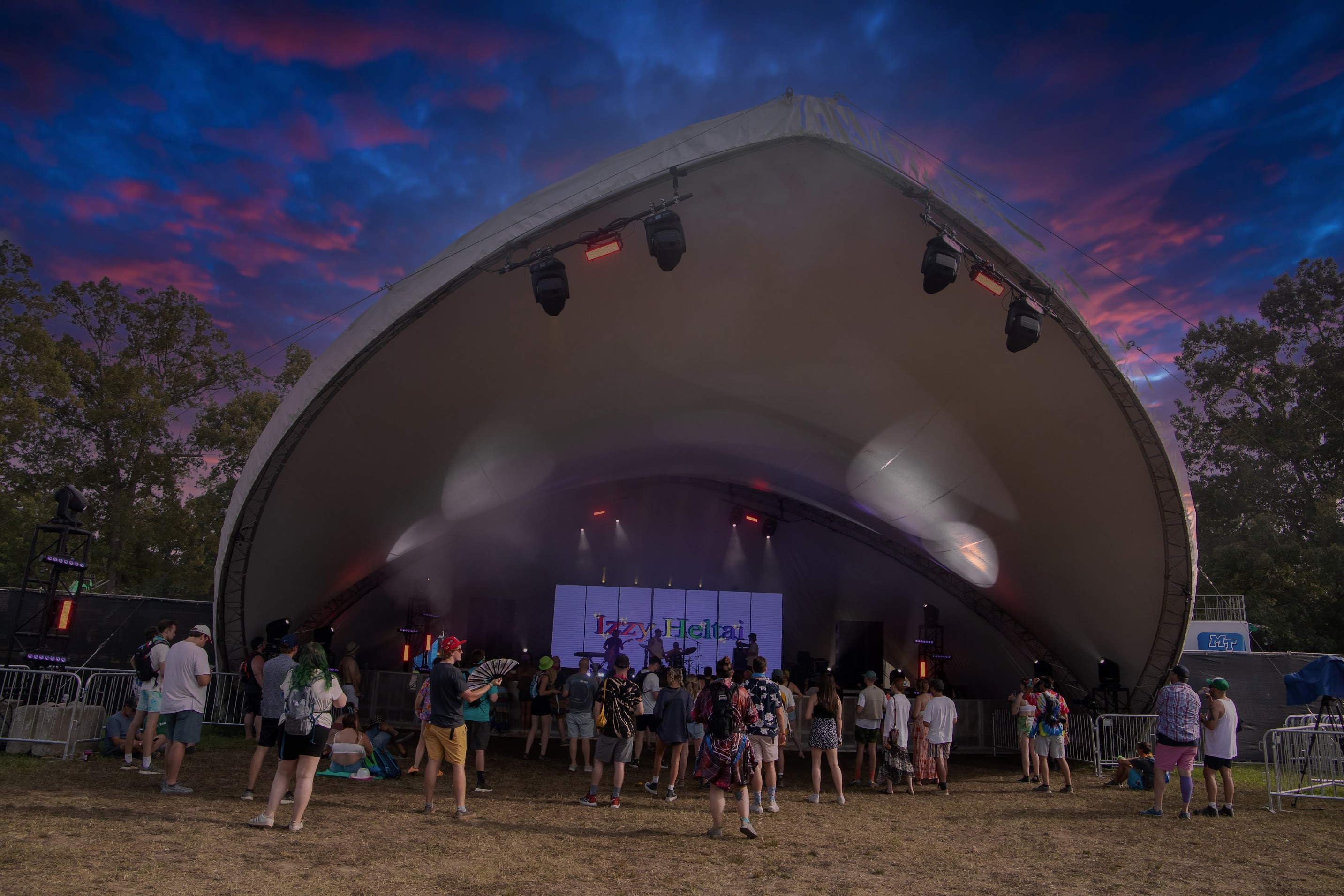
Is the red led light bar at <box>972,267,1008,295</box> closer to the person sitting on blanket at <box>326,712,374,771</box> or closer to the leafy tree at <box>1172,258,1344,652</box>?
the person sitting on blanket at <box>326,712,374,771</box>

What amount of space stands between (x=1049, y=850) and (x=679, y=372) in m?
7.15

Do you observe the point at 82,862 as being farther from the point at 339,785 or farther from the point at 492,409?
the point at 492,409

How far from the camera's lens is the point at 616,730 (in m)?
6.55

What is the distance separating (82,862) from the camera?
409 centimetres

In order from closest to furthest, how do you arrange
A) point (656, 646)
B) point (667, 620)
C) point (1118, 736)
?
1. point (1118, 736)
2. point (656, 646)
3. point (667, 620)

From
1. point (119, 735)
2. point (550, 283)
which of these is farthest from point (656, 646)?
point (550, 283)

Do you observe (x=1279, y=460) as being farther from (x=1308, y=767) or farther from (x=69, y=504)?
(x=69, y=504)

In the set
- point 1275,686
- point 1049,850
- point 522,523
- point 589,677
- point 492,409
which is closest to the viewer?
point 1049,850

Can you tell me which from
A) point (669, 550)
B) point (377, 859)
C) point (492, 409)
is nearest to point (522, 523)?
point (669, 550)

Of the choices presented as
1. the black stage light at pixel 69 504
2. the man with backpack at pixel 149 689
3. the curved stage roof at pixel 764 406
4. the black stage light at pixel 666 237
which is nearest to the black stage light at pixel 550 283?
the curved stage roof at pixel 764 406

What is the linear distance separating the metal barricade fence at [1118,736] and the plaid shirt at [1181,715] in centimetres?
347

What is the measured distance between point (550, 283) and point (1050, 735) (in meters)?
7.09

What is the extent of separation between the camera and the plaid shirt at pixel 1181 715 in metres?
7.13

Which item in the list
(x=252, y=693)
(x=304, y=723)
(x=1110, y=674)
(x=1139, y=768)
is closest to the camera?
(x=304, y=723)
